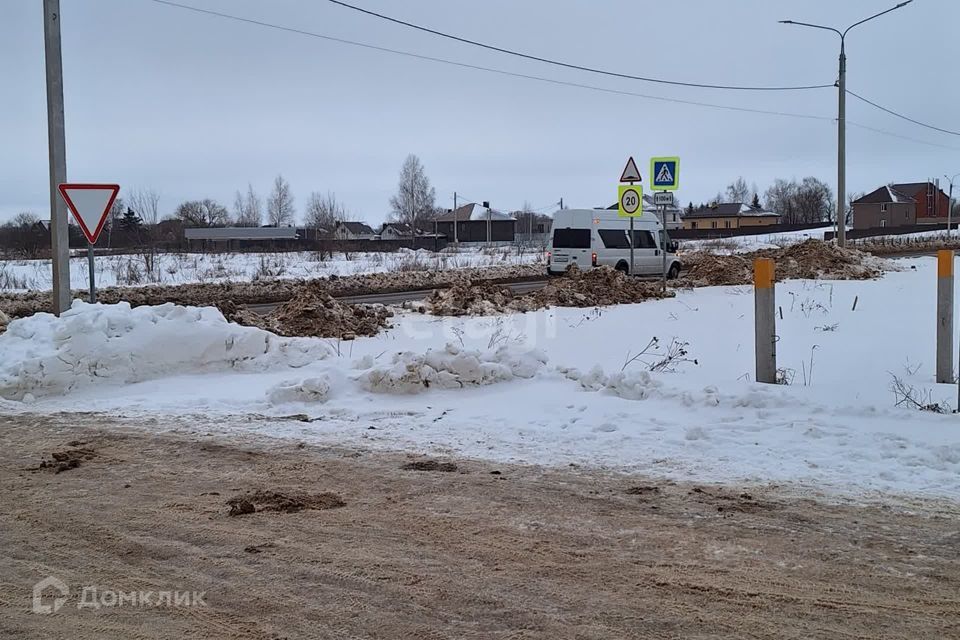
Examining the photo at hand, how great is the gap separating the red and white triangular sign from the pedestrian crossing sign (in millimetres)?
12001

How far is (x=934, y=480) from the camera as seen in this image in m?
5.53

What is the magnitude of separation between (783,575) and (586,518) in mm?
1266

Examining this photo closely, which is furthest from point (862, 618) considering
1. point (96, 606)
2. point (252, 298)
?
point (252, 298)

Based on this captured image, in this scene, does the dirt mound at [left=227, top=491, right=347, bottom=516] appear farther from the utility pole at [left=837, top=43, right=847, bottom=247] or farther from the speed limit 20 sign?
the utility pole at [left=837, top=43, right=847, bottom=247]

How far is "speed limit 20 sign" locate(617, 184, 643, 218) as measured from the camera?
61.0ft

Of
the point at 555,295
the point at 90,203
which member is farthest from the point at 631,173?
the point at 90,203

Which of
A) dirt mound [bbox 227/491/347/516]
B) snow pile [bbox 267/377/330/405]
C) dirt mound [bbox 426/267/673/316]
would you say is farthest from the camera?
dirt mound [bbox 426/267/673/316]

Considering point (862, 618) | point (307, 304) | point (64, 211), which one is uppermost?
point (64, 211)

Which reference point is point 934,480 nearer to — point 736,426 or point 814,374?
point 736,426

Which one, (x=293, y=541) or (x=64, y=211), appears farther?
(x=64, y=211)

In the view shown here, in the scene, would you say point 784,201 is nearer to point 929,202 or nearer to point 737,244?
point 929,202

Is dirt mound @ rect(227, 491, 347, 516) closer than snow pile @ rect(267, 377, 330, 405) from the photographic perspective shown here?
Yes

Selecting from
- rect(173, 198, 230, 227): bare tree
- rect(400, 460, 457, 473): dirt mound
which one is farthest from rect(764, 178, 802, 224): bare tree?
rect(400, 460, 457, 473): dirt mound

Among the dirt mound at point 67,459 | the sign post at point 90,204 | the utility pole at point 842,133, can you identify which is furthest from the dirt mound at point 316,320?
the utility pole at point 842,133
